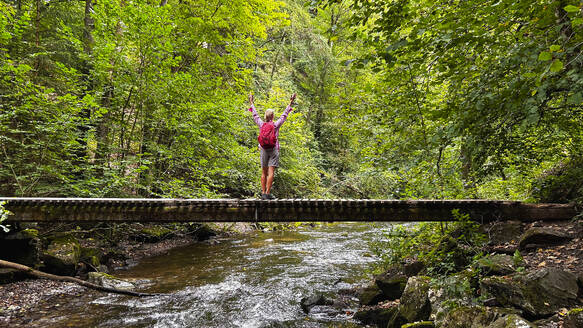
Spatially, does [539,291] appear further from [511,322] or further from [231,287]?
[231,287]

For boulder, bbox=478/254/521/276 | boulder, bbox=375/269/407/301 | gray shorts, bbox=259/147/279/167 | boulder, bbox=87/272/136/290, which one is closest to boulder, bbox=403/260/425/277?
boulder, bbox=375/269/407/301

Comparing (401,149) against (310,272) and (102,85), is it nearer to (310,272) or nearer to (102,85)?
(310,272)

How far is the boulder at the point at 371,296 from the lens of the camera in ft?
19.0

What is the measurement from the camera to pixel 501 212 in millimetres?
5961

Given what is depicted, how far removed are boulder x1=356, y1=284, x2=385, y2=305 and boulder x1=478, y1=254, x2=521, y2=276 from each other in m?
2.02

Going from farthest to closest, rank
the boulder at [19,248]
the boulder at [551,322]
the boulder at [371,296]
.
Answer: the boulder at [19,248]
the boulder at [371,296]
the boulder at [551,322]

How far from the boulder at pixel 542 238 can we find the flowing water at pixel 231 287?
3.08 metres

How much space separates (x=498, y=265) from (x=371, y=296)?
242 centimetres

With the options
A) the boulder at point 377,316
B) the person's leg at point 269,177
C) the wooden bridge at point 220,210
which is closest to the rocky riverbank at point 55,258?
the wooden bridge at point 220,210

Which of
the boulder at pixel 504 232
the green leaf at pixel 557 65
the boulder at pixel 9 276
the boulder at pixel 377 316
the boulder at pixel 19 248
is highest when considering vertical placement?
the green leaf at pixel 557 65

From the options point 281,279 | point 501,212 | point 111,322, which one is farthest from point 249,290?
point 501,212

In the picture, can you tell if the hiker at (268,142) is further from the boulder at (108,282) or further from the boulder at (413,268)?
the boulder at (108,282)

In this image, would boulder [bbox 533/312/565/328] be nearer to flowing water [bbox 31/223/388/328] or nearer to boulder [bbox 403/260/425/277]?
flowing water [bbox 31/223/388/328]

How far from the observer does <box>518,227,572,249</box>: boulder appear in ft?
15.4
